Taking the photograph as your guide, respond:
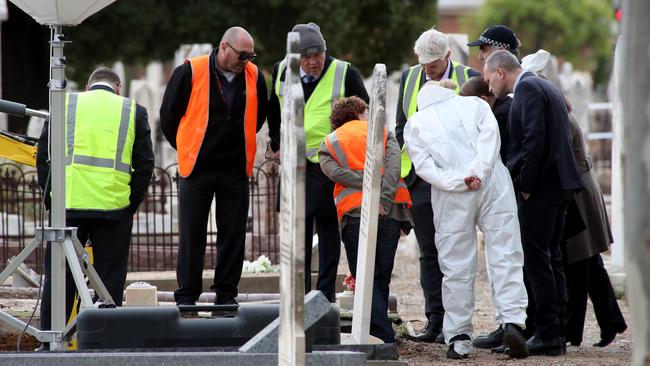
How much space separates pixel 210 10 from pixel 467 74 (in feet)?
74.1

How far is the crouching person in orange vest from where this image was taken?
860 centimetres

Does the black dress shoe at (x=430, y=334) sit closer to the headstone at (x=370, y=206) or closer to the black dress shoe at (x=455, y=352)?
the black dress shoe at (x=455, y=352)

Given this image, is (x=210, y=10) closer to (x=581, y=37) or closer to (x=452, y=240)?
(x=452, y=240)

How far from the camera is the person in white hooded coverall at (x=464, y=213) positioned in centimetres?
851

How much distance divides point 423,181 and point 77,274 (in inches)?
99.0

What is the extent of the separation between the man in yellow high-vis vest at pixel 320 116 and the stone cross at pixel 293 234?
3.38m

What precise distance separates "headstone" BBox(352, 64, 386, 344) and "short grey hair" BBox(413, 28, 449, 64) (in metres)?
1.68

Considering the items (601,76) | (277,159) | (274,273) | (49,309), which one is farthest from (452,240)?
(601,76)

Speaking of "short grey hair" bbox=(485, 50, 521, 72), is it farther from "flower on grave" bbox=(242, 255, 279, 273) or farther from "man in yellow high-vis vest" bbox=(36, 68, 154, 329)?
"flower on grave" bbox=(242, 255, 279, 273)

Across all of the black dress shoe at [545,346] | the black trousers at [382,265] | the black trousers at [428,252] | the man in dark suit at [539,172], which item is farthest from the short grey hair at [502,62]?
the black dress shoe at [545,346]

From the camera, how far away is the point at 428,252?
9.38 meters

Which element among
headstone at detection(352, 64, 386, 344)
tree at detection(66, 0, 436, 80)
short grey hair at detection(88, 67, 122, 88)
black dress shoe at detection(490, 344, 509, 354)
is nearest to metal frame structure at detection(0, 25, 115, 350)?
short grey hair at detection(88, 67, 122, 88)

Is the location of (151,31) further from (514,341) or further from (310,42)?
(514,341)

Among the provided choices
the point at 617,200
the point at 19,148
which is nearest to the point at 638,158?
the point at 19,148
